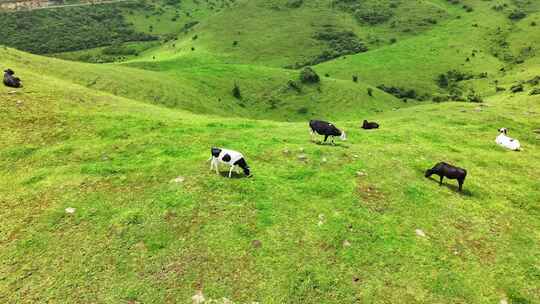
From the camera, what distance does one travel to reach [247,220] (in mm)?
15094

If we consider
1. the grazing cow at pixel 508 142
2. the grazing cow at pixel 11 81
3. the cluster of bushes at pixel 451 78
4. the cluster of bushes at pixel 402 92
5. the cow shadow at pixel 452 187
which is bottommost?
the cluster of bushes at pixel 402 92

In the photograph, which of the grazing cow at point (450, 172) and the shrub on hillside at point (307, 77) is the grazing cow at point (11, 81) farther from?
the shrub on hillside at point (307, 77)

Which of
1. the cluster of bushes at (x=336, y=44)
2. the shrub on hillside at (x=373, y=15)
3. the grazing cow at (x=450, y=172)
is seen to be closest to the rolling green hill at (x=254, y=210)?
the grazing cow at (x=450, y=172)

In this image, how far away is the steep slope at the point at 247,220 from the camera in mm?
12305

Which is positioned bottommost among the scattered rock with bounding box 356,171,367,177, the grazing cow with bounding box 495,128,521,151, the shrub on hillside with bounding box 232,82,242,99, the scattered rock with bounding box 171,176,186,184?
the shrub on hillside with bounding box 232,82,242,99

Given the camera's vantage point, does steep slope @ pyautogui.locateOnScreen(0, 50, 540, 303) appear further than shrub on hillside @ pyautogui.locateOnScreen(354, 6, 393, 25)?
No

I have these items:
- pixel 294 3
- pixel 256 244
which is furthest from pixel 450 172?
pixel 294 3

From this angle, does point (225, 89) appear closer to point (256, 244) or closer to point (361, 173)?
point (361, 173)

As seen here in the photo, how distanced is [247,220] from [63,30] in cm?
19812

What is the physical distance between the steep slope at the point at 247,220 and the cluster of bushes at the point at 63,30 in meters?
162

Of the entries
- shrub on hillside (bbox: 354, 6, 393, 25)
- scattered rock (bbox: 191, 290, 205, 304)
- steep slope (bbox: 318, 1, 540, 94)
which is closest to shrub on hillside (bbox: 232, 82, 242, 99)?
steep slope (bbox: 318, 1, 540, 94)

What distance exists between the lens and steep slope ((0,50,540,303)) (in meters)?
12.3

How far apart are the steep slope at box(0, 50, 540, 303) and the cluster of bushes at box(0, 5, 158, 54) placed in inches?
6395

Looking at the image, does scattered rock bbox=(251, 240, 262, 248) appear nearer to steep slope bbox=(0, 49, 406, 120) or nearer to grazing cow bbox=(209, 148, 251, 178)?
grazing cow bbox=(209, 148, 251, 178)
